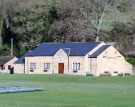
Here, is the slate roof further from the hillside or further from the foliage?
the foliage

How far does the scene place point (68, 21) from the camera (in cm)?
8875

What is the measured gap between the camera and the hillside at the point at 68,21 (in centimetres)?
8744

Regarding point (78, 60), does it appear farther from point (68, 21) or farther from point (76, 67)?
point (68, 21)

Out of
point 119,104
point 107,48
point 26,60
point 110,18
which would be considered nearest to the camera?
point 119,104

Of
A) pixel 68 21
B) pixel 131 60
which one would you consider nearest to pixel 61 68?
pixel 131 60

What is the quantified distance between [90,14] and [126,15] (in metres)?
5.52

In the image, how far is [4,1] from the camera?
3627 inches

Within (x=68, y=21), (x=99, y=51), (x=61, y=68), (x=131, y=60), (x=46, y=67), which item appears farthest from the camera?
(x=68, y=21)

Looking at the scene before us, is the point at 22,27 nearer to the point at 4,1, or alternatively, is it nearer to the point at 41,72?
the point at 4,1

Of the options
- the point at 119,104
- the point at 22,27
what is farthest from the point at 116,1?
the point at 119,104

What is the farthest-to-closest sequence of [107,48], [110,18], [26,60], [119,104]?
[110,18] < [26,60] < [107,48] < [119,104]

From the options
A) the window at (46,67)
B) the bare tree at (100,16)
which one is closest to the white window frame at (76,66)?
the window at (46,67)

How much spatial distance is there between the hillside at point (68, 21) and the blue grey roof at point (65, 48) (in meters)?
7.67

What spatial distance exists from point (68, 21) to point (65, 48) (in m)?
11.3
